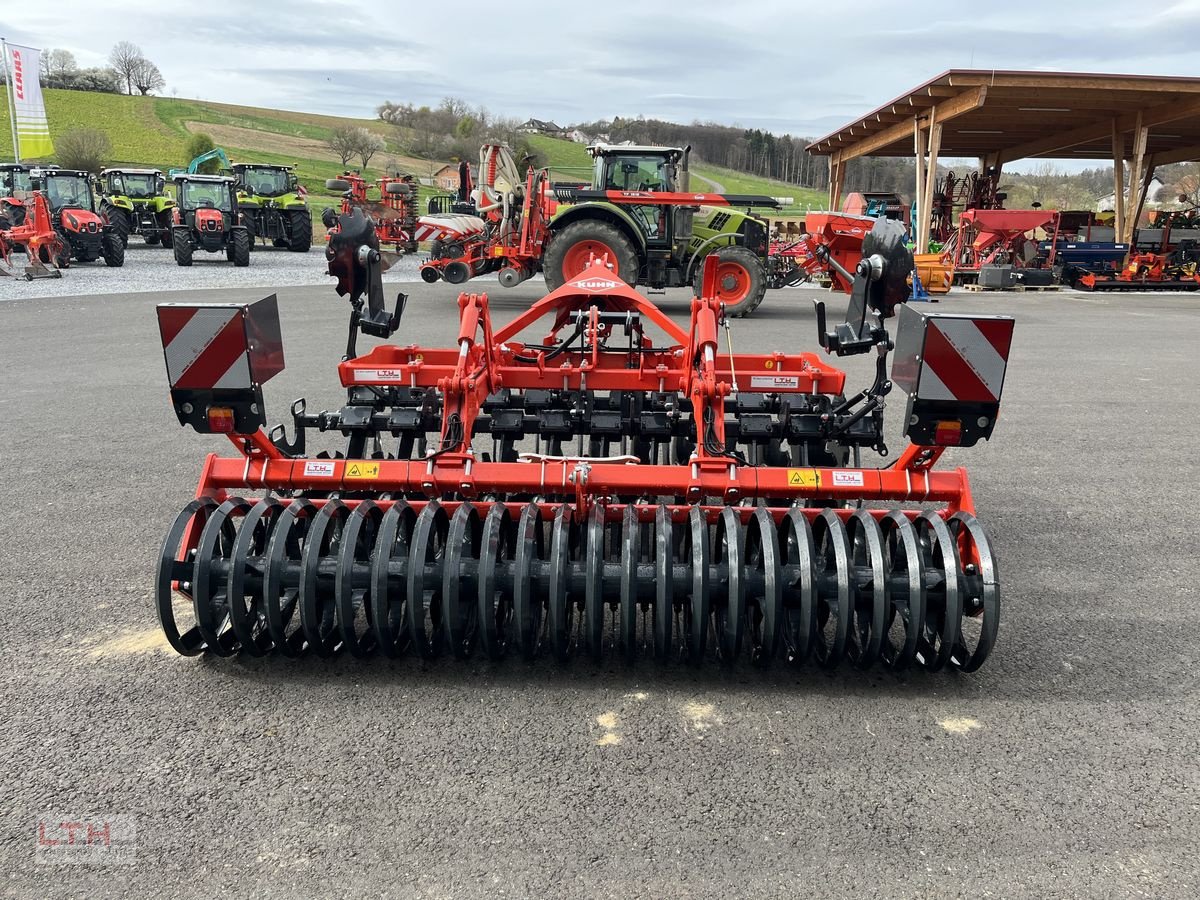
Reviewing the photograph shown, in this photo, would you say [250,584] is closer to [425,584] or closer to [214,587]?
[214,587]

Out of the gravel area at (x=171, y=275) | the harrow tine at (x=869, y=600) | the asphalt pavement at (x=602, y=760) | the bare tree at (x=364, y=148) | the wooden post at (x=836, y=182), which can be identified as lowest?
the asphalt pavement at (x=602, y=760)

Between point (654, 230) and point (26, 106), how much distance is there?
24798mm

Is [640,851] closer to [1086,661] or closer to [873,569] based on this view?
[873,569]

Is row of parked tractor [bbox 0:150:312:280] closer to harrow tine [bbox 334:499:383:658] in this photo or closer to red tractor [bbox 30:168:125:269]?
red tractor [bbox 30:168:125:269]

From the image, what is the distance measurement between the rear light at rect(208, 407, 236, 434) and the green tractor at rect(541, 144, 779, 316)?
10.3 metres

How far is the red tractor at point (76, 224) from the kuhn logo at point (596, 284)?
1791 centimetres

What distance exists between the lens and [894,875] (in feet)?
6.98

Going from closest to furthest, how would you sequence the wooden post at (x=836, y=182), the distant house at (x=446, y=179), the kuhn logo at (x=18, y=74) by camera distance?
1. the kuhn logo at (x=18, y=74)
2. the wooden post at (x=836, y=182)
3. the distant house at (x=446, y=179)

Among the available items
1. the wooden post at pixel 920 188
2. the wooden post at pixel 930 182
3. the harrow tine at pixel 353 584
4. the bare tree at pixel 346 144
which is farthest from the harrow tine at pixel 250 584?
the bare tree at pixel 346 144

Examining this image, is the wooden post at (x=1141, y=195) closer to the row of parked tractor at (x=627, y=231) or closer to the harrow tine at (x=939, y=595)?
the row of parked tractor at (x=627, y=231)

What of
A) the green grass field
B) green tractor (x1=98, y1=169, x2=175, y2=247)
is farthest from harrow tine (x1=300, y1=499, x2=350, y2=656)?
the green grass field

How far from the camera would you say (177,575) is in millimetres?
2902

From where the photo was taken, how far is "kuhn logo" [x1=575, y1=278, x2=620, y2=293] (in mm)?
4973

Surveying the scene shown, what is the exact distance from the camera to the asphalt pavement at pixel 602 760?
2131 millimetres
